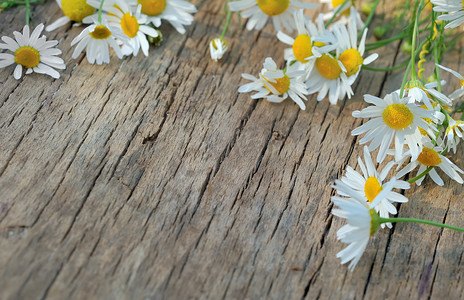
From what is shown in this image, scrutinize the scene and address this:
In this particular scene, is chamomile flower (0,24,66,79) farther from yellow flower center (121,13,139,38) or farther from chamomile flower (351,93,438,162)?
chamomile flower (351,93,438,162)

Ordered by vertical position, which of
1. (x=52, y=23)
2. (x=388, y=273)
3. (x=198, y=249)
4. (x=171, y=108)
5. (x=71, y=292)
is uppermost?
(x=52, y=23)

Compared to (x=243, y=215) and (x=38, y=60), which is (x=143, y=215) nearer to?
(x=243, y=215)

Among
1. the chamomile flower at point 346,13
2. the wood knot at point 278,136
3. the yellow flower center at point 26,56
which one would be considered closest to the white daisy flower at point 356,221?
the wood knot at point 278,136

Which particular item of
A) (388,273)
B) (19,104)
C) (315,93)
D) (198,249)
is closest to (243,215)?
(198,249)

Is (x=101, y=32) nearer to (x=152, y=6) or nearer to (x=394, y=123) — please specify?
(x=152, y=6)

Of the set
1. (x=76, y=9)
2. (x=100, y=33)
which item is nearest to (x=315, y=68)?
(x=100, y=33)

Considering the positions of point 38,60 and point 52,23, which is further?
point 52,23

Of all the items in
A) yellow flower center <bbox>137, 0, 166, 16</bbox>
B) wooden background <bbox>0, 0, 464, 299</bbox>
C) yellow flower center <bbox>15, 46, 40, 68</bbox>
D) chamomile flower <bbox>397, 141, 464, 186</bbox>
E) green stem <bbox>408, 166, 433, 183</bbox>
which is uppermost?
yellow flower center <bbox>137, 0, 166, 16</bbox>

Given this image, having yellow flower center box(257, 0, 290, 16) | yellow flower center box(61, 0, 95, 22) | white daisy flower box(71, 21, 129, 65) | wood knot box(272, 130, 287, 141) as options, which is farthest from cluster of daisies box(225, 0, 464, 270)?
yellow flower center box(61, 0, 95, 22)
